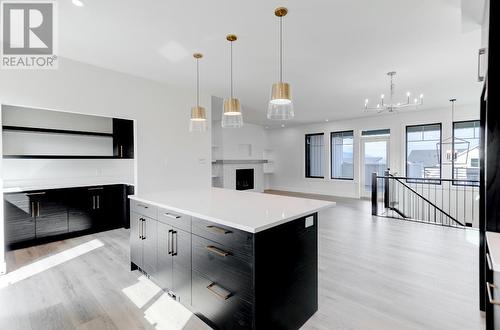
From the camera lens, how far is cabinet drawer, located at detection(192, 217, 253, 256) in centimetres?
155

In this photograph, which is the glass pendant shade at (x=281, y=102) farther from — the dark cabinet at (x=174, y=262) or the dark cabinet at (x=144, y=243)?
the dark cabinet at (x=144, y=243)

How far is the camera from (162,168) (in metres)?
4.57

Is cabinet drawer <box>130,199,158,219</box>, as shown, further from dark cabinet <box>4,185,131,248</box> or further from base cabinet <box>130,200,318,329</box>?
dark cabinet <box>4,185,131,248</box>

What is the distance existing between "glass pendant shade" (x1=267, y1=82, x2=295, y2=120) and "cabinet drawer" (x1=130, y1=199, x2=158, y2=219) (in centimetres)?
154

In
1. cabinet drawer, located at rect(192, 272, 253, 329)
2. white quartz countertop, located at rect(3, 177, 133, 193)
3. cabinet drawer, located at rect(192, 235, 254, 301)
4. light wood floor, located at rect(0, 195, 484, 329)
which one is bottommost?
light wood floor, located at rect(0, 195, 484, 329)

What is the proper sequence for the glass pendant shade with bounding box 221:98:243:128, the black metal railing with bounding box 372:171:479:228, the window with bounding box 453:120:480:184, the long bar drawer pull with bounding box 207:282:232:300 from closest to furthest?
the long bar drawer pull with bounding box 207:282:232:300 < the glass pendant shade with bounding box 221:98:243:128 < the black metal railing with bounding box 372:171:479:228 < the window with bounding box 453:120:480:184

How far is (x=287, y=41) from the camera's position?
2.99 metres

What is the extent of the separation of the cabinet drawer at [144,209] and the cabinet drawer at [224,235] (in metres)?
0.69

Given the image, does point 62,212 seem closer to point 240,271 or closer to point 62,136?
point 62,136

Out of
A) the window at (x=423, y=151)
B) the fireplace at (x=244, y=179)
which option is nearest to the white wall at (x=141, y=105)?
the fireplace at (x=244, y=179)

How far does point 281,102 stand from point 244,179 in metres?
7.30

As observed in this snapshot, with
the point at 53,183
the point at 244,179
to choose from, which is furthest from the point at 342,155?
the point at 53,183

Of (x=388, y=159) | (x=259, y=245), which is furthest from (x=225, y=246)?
(x=388, y=159)

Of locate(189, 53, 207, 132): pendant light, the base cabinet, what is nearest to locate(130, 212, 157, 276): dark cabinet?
the base cabinet
